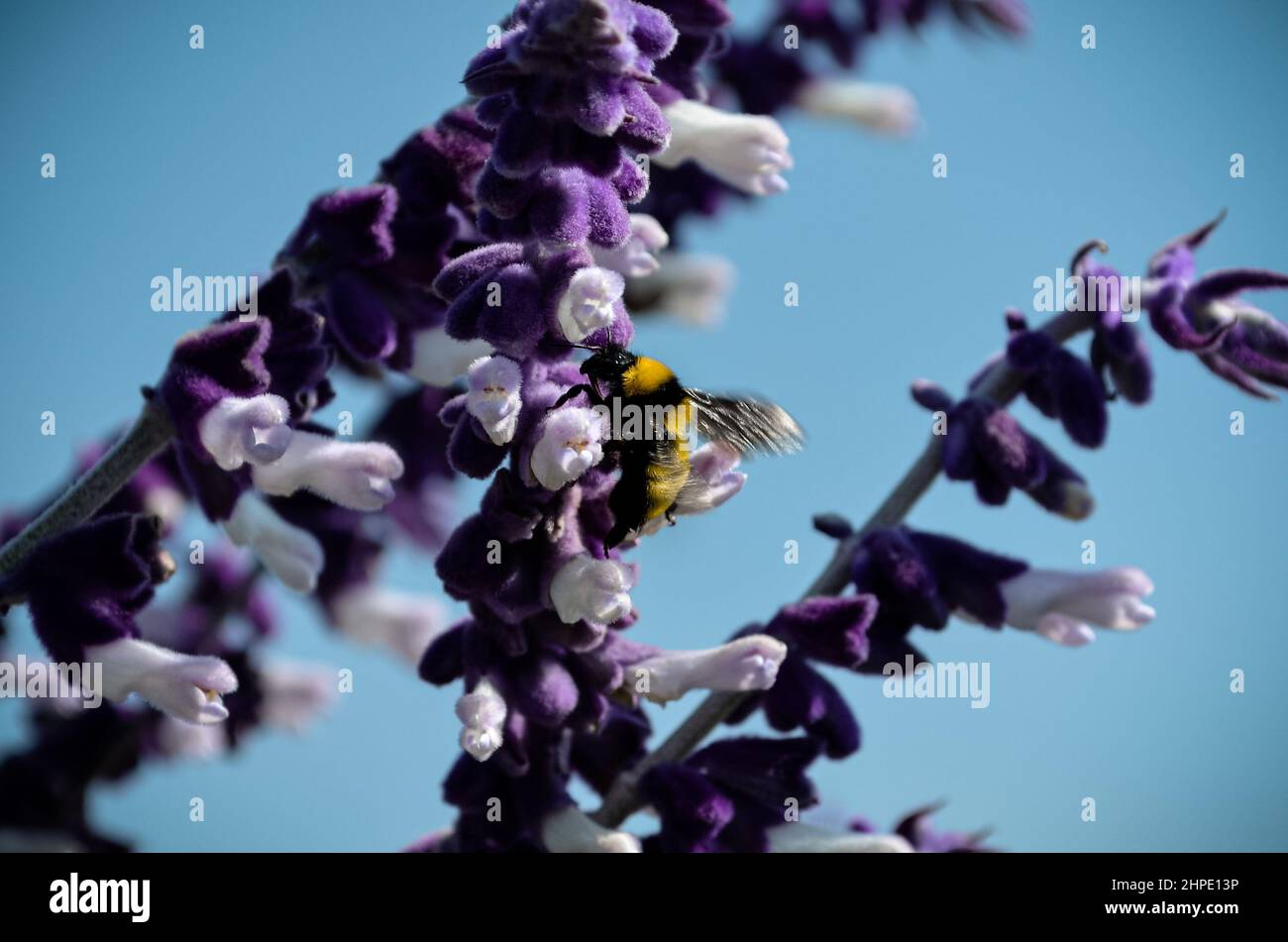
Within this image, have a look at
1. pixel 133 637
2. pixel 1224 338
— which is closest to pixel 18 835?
pixel 133 637

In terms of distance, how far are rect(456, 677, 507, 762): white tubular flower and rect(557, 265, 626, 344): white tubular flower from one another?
45cm

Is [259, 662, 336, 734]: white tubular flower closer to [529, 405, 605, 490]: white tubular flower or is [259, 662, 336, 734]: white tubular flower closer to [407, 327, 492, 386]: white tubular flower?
[407, 327, 492, 386]: white tubular flower

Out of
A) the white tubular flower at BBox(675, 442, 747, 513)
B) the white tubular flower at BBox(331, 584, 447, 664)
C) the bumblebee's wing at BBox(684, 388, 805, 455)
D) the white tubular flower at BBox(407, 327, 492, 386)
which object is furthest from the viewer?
the white tubular flower at BBox(331, 584, 447, 664)

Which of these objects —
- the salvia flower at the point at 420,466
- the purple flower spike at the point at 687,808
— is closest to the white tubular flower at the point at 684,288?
the salvia flower at the point at 420,466

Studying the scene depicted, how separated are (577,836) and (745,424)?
1.78 ft

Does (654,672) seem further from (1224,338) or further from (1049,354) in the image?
(1224,338)

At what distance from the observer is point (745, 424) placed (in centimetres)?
178

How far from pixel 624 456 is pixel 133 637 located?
2.18ft

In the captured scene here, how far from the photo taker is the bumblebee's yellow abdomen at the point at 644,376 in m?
1.66

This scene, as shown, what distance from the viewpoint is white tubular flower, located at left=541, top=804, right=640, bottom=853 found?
1.79m

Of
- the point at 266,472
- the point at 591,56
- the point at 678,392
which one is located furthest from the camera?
the point at 266,472

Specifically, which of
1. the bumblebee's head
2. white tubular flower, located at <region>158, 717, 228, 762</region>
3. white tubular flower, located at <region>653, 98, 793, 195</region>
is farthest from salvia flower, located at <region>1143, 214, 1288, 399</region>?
white tubular flower, located at <region>158, 717, 228, 762</region>

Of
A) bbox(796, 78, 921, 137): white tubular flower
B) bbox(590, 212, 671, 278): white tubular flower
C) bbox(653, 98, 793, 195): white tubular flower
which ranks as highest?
bbox(796, 78, 921, 137): white tubular flower

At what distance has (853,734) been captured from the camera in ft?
6.27
